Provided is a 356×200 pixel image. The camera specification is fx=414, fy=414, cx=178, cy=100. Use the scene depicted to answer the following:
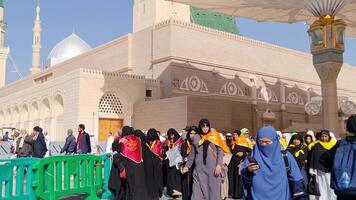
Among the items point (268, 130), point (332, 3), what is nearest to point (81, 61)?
point (332, 3)

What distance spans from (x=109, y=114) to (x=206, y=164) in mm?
16671

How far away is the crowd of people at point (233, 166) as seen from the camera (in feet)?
11.1

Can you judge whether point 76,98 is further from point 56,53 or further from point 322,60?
point 56,53

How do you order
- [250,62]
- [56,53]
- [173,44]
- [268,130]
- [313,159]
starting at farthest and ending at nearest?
[56,53], [250,62], [173,44], [313,159], [268,130]

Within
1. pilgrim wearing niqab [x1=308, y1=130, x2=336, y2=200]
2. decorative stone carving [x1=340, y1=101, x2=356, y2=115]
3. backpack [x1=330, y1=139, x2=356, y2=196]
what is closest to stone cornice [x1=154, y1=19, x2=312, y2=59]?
decorative stone carving [x1=340, y1=101, x2=356, y2=115]

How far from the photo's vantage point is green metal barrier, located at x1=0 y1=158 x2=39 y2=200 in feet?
15.2

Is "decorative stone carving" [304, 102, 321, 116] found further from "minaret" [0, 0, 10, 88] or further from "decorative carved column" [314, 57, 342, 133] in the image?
"minaret" [0, 0, 10, 88]

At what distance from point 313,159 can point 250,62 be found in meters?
21.5

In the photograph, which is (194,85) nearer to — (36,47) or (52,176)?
(52,176)

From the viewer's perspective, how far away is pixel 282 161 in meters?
3.46

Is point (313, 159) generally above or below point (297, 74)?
below

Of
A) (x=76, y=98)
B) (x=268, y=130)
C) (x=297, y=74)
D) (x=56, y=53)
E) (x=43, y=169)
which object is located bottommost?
(x=43, y=169)

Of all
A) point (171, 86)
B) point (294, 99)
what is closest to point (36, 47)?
point (171, 86)

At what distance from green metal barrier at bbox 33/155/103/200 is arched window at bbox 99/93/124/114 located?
14.9 metres
